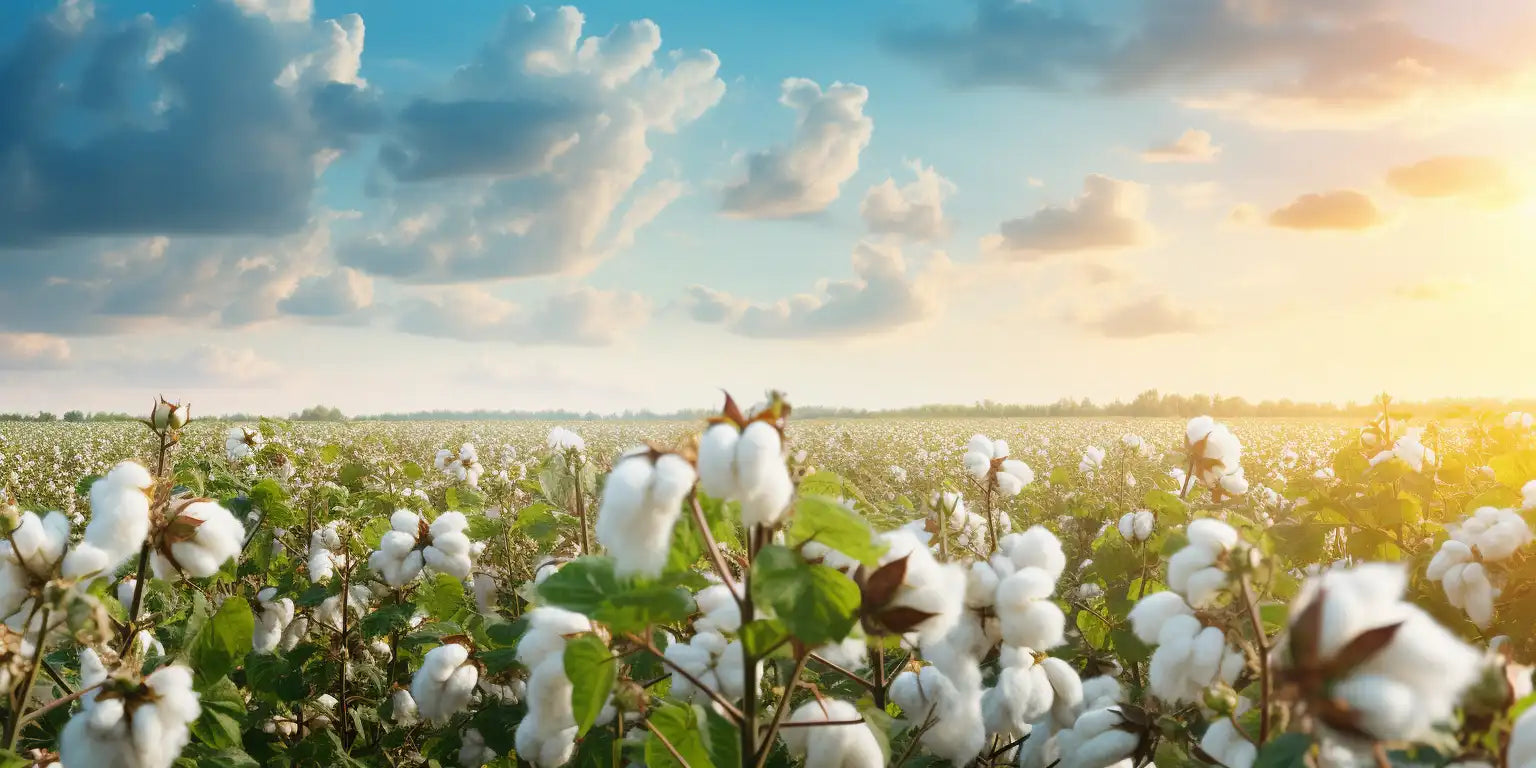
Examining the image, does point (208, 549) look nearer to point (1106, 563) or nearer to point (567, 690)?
point (567, 690)

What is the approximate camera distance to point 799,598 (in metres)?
1.42

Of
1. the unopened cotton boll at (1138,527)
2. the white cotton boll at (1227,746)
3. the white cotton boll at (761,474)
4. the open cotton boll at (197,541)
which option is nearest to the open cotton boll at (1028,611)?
the white cotton boll at (1227,746)

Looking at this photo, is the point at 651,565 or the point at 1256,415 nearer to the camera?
the point at 651,565

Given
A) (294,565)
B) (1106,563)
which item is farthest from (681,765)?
(294,565)

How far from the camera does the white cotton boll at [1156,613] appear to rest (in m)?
1.95

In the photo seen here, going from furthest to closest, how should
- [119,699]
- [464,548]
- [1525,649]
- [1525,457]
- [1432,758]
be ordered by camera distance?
[1525,457] < [464,548] < [1525,649] < [119,699] < [1432,758]

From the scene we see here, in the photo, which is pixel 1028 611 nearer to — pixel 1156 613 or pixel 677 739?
pixel 1156 613

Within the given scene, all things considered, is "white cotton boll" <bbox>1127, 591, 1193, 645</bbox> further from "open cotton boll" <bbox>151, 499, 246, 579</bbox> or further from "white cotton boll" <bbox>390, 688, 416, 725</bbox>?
"white cotton boll" <bbox>390, 688, 416, 725</bbox>

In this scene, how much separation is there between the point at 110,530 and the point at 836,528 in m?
1.64

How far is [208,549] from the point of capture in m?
2.13

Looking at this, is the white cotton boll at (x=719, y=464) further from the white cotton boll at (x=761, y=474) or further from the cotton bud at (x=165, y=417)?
the cotton bud at (x=165, y=417)

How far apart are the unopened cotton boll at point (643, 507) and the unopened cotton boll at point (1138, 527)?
3356mm

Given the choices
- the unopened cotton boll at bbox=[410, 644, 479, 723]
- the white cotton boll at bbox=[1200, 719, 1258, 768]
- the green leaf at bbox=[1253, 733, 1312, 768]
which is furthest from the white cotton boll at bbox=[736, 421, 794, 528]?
the unopened cotton boll at bbox=[410, 644, 479, 723]

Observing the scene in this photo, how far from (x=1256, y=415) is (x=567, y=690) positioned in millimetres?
81964
